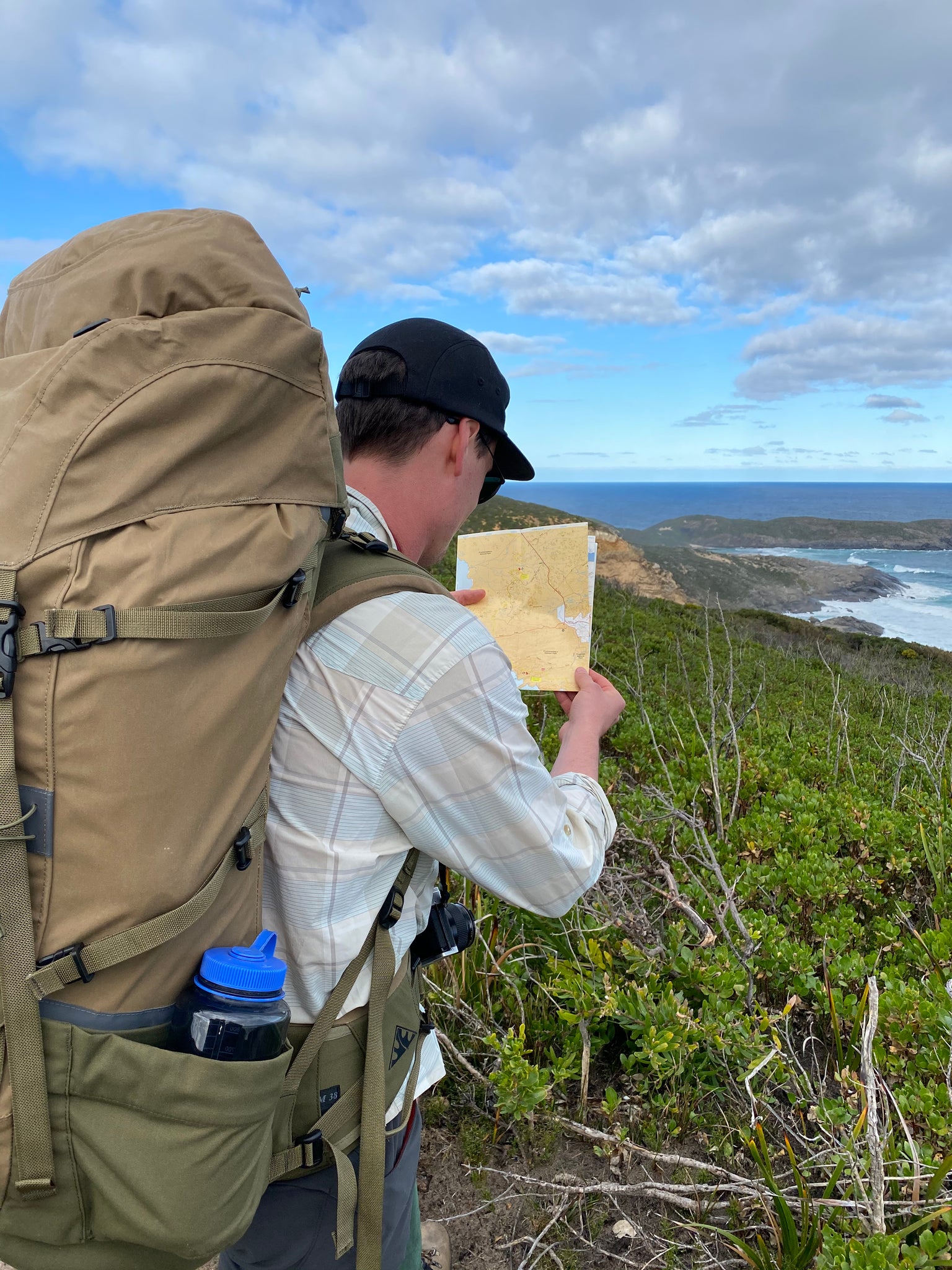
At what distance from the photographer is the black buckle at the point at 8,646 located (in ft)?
3.21

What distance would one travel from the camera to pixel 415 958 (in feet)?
5.34

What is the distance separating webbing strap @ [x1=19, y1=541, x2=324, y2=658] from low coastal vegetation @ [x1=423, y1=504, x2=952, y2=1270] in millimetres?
1754

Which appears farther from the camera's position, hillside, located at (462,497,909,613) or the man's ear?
hillside, located at (462,497,909,613)

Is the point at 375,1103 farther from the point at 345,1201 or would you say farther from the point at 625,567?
the point at 625,567

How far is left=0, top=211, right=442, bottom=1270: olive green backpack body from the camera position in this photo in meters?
1.01

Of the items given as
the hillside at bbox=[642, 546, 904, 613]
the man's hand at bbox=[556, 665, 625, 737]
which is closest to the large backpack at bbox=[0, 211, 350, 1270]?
the man's hand at bbox=[556, 665, 625, 737]

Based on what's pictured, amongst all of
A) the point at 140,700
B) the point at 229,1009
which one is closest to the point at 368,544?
the point at 140,700

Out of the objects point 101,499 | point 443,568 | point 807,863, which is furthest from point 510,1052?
point 443,568

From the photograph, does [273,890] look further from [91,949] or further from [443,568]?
[443,568]

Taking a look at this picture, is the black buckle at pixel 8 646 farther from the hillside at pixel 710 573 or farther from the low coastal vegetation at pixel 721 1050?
the hillside at pixel 710 573

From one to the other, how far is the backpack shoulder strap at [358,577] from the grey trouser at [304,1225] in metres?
1.05

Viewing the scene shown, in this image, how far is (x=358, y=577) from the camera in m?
1.38

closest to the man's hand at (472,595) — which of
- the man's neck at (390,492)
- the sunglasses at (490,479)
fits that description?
the sunglasses at (490,479)

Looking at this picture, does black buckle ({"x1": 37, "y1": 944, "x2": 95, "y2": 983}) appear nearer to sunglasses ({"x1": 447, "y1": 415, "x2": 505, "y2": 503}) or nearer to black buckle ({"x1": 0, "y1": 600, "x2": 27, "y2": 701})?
black buckle ({"x1": 0, "y1": 600, "x2": 27, "y2": 701})
